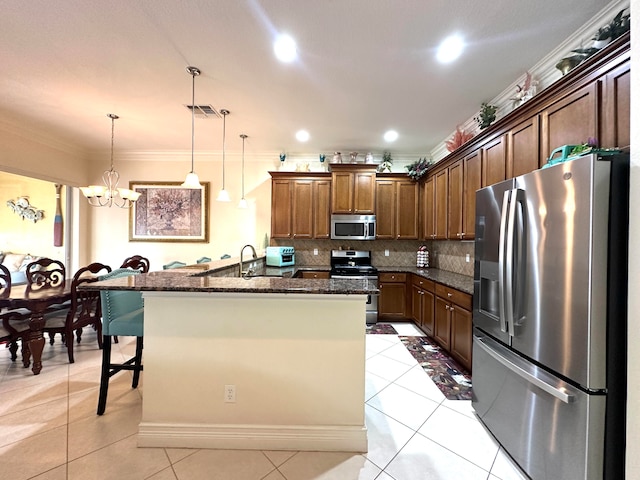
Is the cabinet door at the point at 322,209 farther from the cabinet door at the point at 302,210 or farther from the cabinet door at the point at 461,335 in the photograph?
the cabinet door at the point at 461,335

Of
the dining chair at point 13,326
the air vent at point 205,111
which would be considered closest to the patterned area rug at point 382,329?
the air vent at point 205,111

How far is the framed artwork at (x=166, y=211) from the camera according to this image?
484 cm

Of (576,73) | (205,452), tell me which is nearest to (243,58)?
(576,73)

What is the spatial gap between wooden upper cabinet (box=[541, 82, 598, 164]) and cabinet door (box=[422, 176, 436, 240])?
2.00 metres

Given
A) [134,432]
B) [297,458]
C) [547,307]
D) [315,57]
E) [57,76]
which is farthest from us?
[57,76]

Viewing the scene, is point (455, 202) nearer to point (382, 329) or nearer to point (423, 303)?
point (423, 303)

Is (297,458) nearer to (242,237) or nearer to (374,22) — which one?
(374,22)

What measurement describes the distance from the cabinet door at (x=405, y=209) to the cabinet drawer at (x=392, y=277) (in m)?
0.70

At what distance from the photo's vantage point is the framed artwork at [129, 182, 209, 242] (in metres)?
4.84

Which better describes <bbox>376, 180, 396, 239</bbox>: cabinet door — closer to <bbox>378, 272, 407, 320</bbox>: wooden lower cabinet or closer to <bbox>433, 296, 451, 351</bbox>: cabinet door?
<bbox>378, 272, 407, 320</bbox>: wooden lower cabinet

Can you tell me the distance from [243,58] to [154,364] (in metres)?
2.52

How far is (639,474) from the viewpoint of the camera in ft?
3.64

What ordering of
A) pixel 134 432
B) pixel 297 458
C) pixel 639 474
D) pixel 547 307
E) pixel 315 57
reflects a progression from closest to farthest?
pixel 639 474, pixel 547 307, pixel 297 458, pixel 134 432, pixel 315 57

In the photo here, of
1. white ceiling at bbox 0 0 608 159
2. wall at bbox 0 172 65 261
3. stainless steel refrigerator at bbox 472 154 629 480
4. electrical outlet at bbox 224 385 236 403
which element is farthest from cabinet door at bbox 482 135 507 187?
wall at bbox 0 172 65 261
